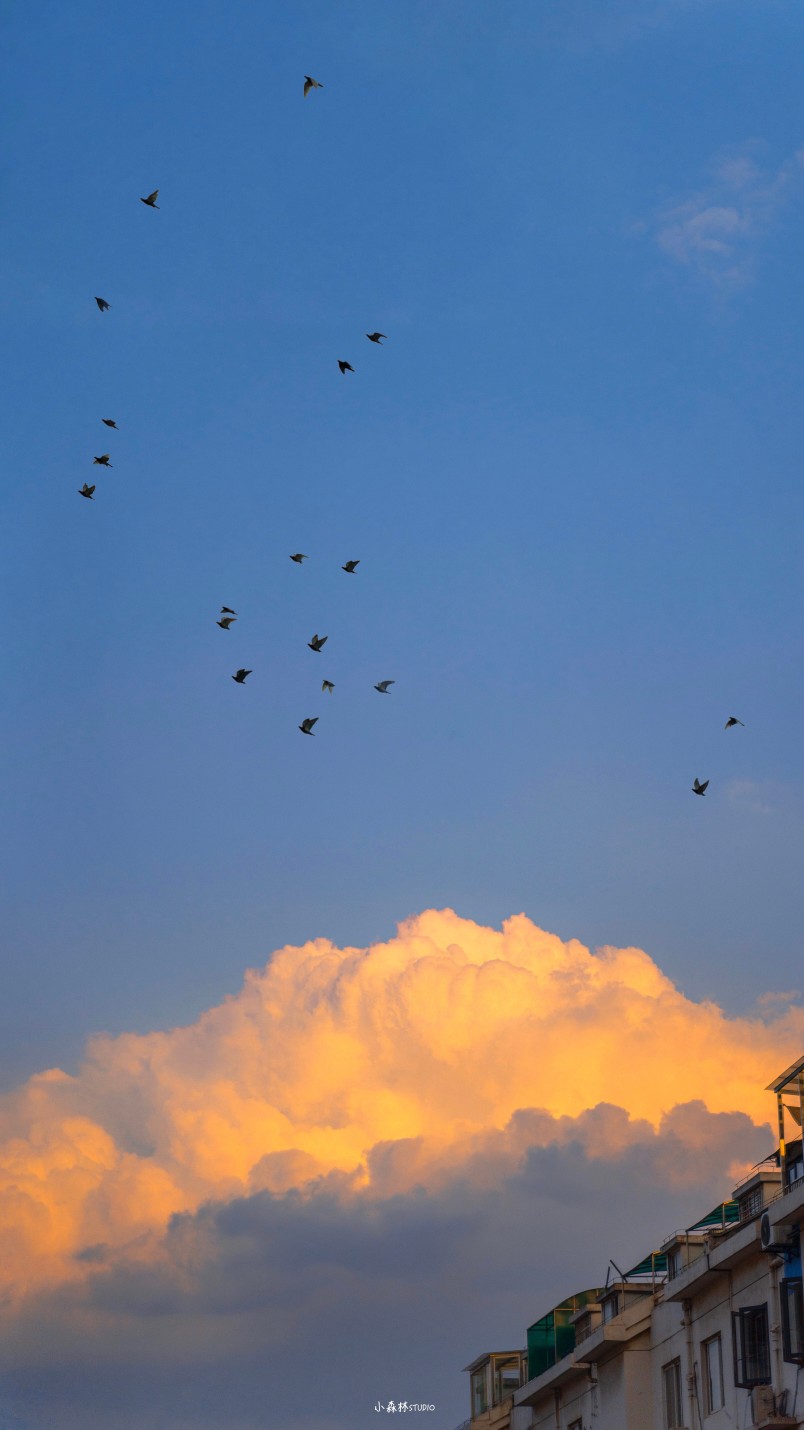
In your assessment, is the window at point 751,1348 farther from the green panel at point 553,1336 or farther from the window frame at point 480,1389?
the window frame at point 480,1389

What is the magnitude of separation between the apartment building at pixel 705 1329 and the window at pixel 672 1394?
0.04 metres

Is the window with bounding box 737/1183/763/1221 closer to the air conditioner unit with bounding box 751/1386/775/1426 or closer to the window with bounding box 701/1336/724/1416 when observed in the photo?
the air conditioner unit with bounding box 751/1386/775/1426

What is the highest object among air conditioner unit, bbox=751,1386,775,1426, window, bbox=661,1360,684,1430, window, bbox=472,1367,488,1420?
window, bbox=472,1367,488,1420

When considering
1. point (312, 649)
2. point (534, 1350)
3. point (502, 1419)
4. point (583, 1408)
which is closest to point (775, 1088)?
point (312, 649)

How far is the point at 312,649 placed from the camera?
145 feet

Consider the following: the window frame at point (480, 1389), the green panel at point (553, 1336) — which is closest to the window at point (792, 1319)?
the green panel at point (553, 1336)

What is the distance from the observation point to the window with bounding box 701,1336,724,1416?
136 ft

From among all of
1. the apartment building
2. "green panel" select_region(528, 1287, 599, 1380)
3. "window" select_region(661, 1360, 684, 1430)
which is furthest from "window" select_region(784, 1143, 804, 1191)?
"green panel" select_region(528, 1287, 599, 1380)

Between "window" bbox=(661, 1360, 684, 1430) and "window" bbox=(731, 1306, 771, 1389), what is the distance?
522 cm

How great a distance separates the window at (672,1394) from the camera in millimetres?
44531

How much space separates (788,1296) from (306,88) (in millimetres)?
28575

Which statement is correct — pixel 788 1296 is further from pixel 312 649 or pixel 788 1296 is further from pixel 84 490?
pixel 84 490

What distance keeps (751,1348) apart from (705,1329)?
3.42m

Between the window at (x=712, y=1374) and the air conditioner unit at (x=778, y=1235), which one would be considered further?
the window at (x=712, y=1374)
